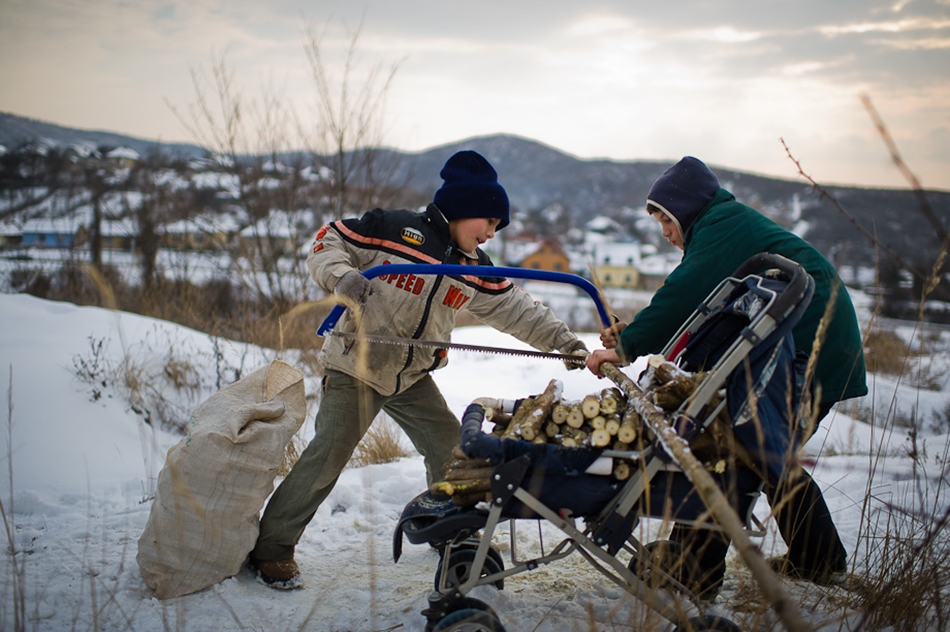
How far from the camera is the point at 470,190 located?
311 centimetres

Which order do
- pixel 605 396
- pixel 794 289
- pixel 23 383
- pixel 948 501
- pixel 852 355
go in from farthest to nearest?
pixel 23 383 < pixel 948 501 < pixel 852 355 < pixel 605 396 < pixel 794 289

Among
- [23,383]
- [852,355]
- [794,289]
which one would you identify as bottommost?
[23,383]

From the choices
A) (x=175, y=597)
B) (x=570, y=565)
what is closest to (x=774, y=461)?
(x=570, y=565)

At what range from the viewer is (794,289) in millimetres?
2037

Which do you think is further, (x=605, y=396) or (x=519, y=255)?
(x=519, y=255)

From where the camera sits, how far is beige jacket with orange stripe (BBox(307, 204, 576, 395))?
9.92 ft

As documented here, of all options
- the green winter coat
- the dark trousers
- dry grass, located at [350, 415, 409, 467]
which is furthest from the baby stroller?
dry grass, located at [350, 415, 409, 467]

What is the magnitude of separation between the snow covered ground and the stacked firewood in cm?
37

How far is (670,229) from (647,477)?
1.49 m

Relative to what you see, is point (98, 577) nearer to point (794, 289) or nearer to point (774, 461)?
point (774, 461)

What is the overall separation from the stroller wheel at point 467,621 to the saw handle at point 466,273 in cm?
133

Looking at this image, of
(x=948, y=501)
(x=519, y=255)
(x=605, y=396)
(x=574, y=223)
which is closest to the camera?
(x=605, y=396)

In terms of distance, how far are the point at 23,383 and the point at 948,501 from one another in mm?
7180

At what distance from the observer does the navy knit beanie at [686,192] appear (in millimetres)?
2918
